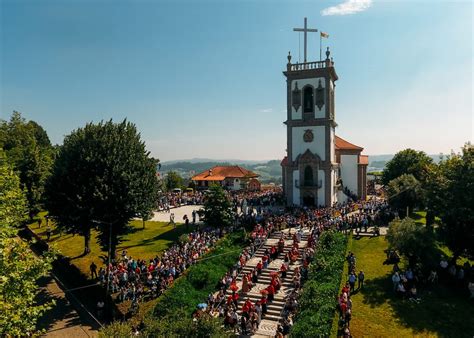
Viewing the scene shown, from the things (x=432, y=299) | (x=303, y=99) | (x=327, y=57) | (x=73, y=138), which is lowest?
(x=432, y=299)

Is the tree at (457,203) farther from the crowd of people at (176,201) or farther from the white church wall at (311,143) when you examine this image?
the crowd of people at (176,201)

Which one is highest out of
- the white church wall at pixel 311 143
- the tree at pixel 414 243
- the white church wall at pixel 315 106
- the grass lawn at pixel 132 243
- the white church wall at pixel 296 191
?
the white church wall at pixel 315 106

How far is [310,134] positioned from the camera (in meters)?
39.7

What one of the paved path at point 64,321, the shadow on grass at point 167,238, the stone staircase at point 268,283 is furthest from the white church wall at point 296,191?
the paved path at point 64,321

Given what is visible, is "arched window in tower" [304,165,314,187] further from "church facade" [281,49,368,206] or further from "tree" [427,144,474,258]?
"tree" [427,144,474,258]

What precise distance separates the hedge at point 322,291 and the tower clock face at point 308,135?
1592 centimetres

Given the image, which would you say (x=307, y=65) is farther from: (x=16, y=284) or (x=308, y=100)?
(x=16, y=284)

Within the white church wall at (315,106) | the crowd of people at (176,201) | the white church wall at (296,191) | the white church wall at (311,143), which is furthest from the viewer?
the crowd of people at (176,201)

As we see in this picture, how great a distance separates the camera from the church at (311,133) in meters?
38.9

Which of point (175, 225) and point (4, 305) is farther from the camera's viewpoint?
point (175, 225)

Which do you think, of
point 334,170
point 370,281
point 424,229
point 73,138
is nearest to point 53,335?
point 73,138

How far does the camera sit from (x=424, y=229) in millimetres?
21594

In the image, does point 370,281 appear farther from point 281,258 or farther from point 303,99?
point 303,99

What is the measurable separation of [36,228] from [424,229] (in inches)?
1534
